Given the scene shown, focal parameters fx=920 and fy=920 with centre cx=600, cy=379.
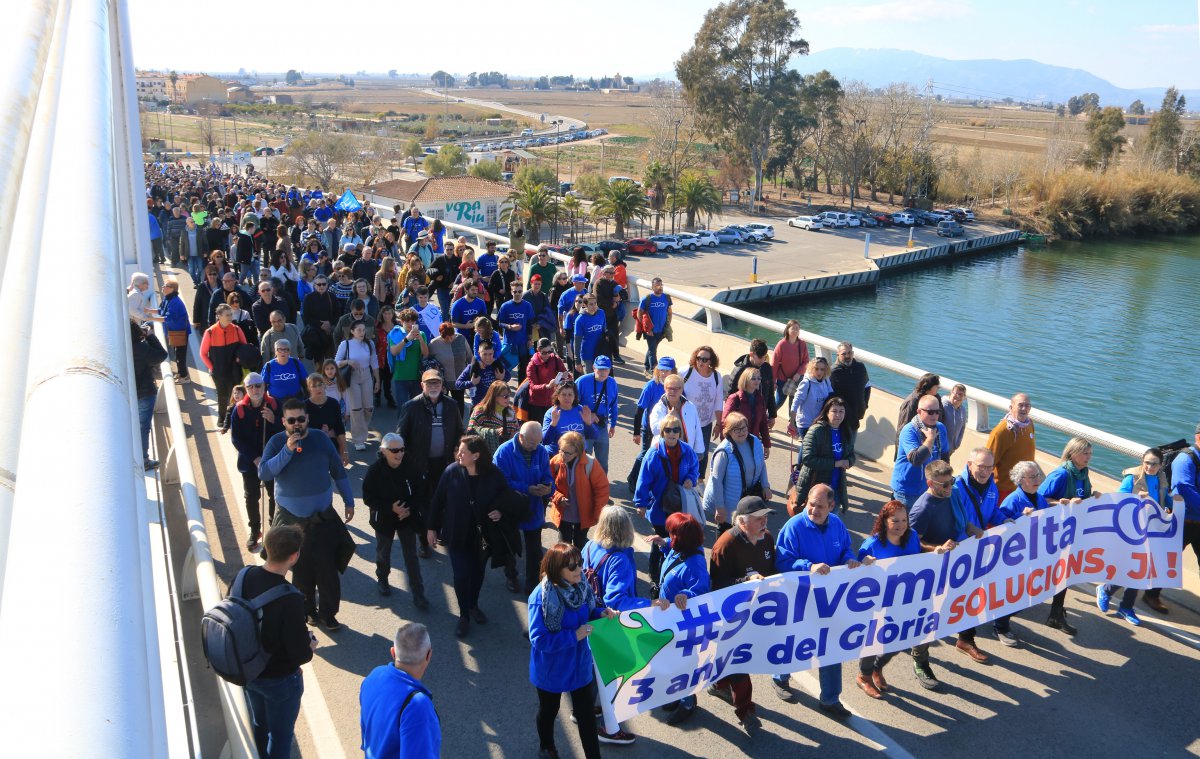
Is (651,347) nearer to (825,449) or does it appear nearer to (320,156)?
(825,449)

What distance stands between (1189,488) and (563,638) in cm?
524

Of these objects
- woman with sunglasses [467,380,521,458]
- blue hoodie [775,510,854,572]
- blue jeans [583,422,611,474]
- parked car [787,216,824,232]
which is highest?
woman with sunglasses [467,380,521,458]

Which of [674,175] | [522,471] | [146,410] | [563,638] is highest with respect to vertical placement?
[674,175]

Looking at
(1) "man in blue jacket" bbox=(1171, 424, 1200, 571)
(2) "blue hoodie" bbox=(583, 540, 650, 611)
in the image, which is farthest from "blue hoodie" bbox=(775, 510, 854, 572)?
(1) "man in blue jacket" bbox=(1171, 424, 1200, 571)

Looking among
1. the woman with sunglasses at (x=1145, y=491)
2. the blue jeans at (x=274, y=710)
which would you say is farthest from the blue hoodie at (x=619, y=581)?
the woman with sunglasses at (x=1145, y=491)

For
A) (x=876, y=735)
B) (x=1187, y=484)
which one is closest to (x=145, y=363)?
(x=876, y=735)

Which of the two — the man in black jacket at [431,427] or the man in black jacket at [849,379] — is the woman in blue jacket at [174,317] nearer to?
the man in black jacket at [431,427]

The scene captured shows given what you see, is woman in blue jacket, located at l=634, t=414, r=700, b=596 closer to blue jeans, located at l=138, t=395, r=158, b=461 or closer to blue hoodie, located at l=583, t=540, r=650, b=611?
blue hoodie, located at l=583, t=540, r=650, b=611

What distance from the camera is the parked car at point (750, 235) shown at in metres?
69.4

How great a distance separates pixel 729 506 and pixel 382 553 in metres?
2.65

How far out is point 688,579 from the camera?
5539 millimetres

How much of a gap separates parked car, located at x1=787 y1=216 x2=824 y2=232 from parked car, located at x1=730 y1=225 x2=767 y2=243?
849 cm

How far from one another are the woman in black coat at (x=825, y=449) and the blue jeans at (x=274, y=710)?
417cm

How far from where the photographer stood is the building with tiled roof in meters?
56.6
